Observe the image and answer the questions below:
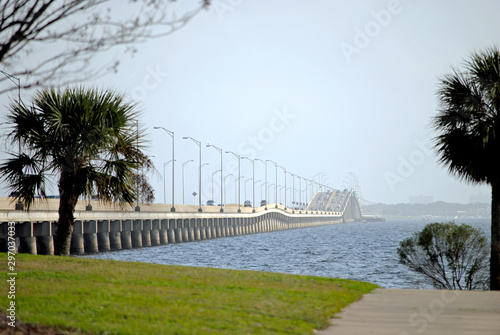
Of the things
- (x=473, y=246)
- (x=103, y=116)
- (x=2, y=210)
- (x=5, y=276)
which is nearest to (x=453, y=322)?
(x=5, y=276)

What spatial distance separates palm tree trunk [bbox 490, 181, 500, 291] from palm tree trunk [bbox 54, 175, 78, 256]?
16310mm

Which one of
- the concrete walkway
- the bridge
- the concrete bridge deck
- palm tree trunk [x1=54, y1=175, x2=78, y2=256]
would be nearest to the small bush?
the concrete walkway

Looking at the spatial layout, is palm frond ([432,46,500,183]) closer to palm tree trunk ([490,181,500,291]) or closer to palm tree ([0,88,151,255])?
palm tree trunk ([490,181,500,291])

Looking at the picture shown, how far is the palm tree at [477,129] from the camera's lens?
21641mm

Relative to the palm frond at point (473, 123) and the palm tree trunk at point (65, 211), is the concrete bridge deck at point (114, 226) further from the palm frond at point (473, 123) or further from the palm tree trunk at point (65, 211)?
the palm frond at point (473, 123)

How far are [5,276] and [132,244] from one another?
193 feet

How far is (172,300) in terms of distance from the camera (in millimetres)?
12508

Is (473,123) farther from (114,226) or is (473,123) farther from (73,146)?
(114,226)

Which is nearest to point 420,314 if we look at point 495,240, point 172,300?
point 172,300

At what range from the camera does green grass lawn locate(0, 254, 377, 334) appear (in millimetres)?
10227

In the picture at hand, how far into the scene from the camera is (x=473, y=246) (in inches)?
938

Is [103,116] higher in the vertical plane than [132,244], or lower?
higher

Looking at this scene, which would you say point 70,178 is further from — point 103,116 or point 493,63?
point 493,63

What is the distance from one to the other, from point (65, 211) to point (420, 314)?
17.9 m
